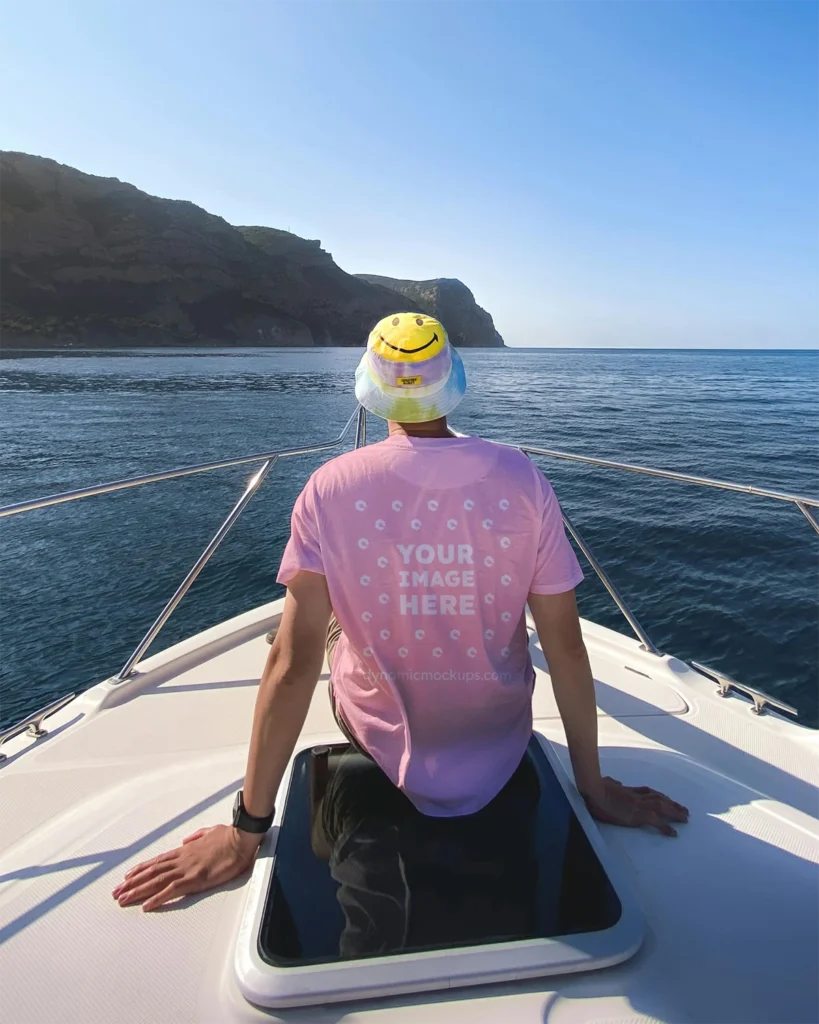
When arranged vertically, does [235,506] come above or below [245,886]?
above

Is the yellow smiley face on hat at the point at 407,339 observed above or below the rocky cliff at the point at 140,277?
below

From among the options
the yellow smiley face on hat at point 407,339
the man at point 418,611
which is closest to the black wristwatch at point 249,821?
the man at point 418,611

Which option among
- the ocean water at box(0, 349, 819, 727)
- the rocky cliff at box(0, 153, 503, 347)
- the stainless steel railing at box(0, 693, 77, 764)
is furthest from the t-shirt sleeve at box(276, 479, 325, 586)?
the rocky cliff at box(0, 153, 503, 347)

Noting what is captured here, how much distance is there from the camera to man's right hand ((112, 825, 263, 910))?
1.30m

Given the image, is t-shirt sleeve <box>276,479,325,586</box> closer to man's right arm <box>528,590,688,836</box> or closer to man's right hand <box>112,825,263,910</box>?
man's right arm <box>528,590,688,836</box>

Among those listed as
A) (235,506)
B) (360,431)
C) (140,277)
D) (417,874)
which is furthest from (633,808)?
(140,277)

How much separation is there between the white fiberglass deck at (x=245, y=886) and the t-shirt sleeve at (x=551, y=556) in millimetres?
635

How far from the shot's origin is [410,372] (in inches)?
48.7

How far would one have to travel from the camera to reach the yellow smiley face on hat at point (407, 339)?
124cm

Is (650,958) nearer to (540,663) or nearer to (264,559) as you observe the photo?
(540,663)

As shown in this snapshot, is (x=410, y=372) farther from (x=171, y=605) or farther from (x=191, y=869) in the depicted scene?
(x=171, y=605)

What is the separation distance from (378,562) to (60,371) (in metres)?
46.3

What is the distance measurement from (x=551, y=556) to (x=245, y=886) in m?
1.02

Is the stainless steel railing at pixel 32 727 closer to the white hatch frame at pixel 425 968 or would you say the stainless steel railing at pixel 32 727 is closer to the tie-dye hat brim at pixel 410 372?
the white hatch frame at pixel 425 968
